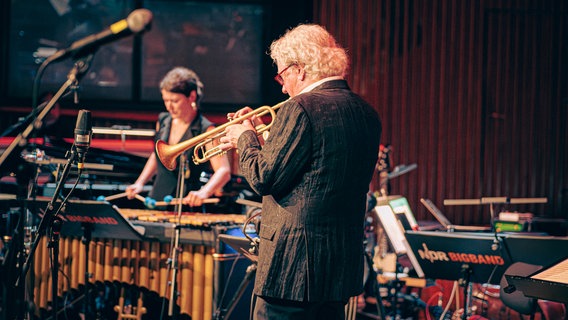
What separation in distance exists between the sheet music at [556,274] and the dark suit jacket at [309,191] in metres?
0.77

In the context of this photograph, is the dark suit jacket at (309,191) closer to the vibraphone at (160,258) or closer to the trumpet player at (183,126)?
the vibraphone at (160,258)

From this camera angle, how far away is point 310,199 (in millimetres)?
2398

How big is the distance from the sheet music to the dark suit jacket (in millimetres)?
768

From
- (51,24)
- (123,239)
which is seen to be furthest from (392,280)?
(51,24)

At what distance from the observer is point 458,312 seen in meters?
4.72

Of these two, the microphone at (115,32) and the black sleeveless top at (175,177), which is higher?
the microphone at (115,32)

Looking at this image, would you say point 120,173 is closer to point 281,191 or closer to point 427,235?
point 427,235

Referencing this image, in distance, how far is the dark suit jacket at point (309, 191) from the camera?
2385 mm

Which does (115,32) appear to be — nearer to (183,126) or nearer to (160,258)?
(160,258)

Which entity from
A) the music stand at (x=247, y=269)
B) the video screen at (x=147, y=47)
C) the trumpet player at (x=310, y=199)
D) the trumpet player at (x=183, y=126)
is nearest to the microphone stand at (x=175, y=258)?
the music stand at (x=247, y=269)

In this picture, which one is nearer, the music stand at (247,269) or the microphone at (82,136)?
the microphone at (82,136)

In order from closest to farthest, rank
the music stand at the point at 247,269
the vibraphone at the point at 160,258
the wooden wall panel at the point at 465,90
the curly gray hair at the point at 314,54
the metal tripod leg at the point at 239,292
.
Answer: the curly gray hair at the point at 314,54 < the music stand at the point at 247,269 < the metal tripod leg at the point at 239,292 < the vibraphone at the point at 160,258 < the wooden wall panel at the point at 465,90

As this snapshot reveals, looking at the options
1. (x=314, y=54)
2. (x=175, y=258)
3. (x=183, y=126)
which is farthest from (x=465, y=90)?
(x=314, y=54)

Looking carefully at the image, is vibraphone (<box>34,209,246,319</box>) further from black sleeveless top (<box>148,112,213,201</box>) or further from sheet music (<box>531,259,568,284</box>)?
sheet music (<box>531,259,568,284</box>)
